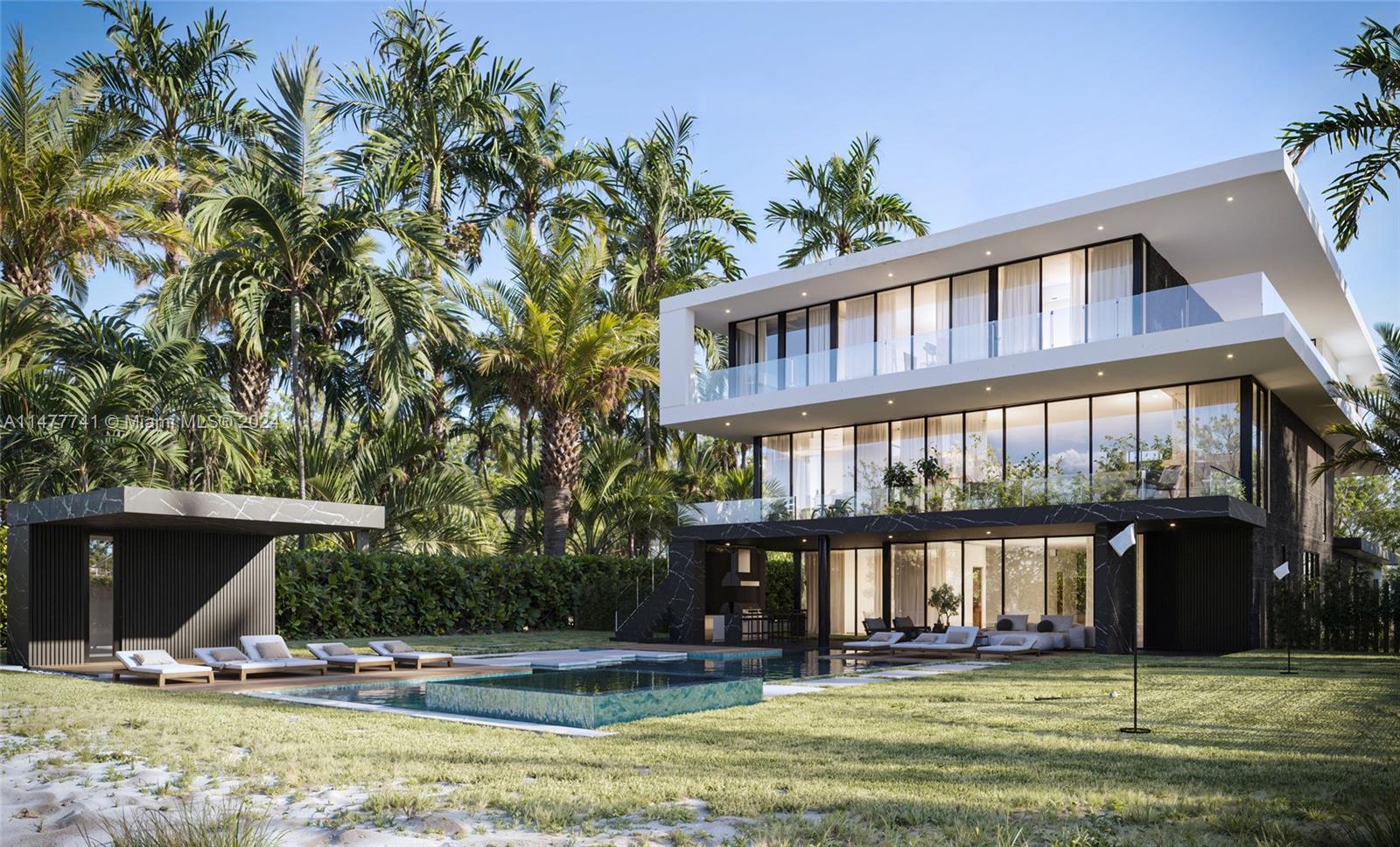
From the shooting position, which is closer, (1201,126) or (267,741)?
(267,741)

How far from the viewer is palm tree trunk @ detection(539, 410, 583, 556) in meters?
29.4

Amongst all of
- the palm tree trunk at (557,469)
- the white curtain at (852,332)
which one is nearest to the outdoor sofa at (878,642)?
the white curtain at (852,332)

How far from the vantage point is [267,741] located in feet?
30.0

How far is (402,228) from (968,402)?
13.5 m

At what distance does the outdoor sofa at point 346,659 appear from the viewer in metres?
16.9

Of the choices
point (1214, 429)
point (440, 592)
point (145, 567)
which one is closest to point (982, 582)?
point (1214, 429)

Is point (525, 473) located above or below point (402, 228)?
below

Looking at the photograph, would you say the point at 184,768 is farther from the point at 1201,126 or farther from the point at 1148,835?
the point at 1201,126

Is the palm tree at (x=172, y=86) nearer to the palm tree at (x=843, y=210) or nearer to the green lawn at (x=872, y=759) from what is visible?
the green lawn at (x=872, y=759)

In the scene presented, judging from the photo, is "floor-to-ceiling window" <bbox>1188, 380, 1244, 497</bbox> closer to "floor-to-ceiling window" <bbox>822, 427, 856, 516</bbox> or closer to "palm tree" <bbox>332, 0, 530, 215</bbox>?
"floor-to-ceiling window" <bbox>822, 427, 856, 516</bbox>

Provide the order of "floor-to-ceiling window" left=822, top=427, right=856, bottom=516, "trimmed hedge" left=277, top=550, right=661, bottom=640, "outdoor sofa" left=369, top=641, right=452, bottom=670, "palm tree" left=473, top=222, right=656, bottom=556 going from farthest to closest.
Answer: "floor-to-ceiling window" left=822, top=427, right=856, bottom=516, "palm tree" left=473, top=222, right=656, bottom=556, "trimmed hedge" left=277, top=550, right=661, bottom=640, "outdoor sofa" left=369, top=641, right=452, bottom=670

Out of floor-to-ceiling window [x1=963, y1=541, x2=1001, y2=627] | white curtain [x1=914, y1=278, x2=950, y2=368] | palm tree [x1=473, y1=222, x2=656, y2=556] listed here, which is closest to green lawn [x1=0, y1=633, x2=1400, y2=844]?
floor-to-ceiling window [x1=963, y1=541, x2=1001, y2=627]

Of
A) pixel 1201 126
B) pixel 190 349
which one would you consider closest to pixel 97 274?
pixel 190 349

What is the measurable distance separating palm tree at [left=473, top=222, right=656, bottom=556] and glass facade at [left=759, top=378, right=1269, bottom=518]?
6.37m
